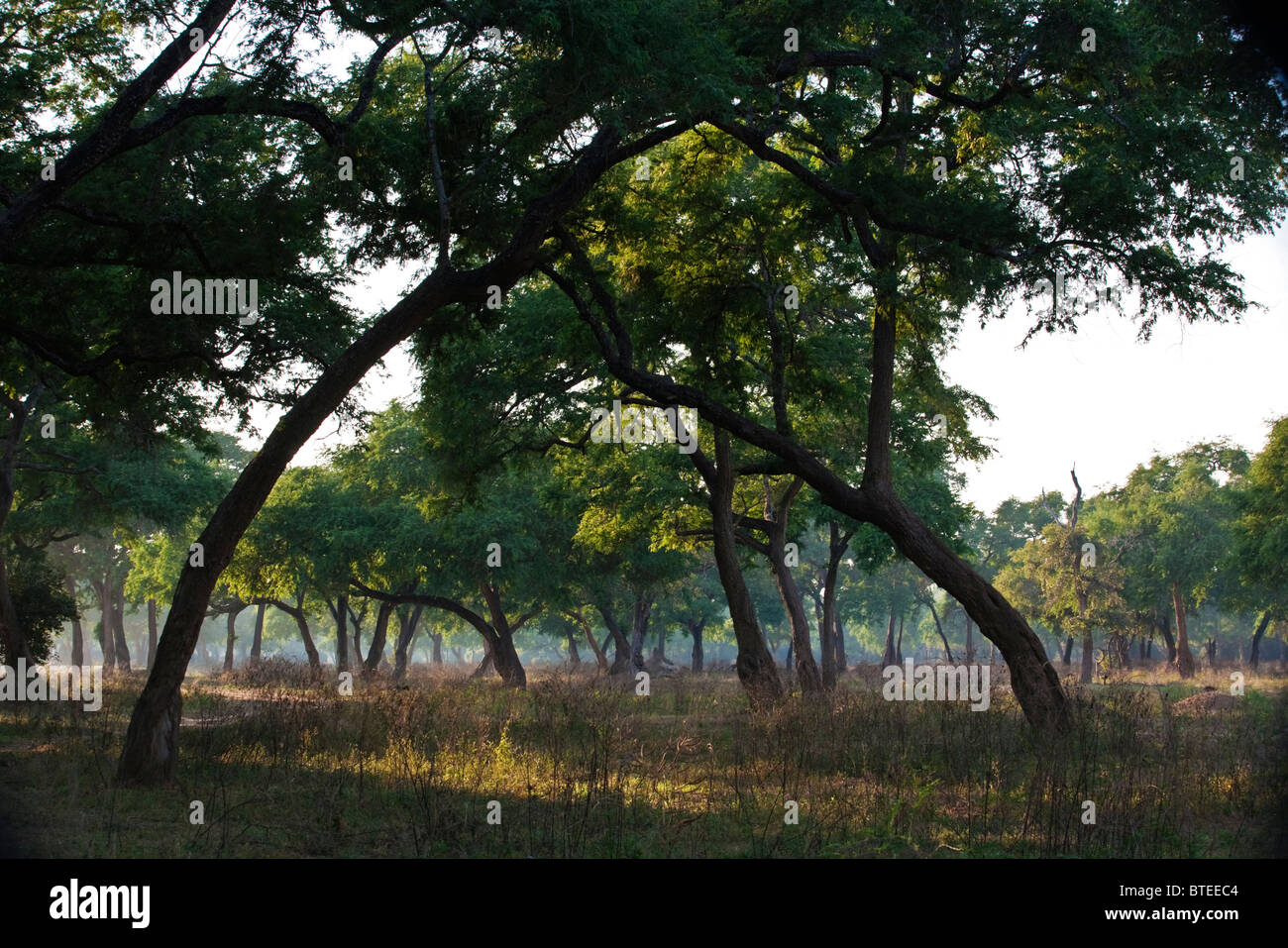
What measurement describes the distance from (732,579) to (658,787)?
412 inches

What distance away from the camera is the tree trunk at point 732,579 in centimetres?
2094

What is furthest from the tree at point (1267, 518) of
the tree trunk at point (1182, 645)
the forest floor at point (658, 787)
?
the forest floor at point (658, 787)

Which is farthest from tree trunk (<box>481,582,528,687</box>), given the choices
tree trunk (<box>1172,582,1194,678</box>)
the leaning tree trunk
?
tree trunk (<box>1172,582,1194,678</box>)

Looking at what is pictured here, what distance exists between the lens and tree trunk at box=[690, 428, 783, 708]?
20.9 meters

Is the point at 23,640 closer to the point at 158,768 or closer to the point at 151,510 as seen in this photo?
the point at 151,510

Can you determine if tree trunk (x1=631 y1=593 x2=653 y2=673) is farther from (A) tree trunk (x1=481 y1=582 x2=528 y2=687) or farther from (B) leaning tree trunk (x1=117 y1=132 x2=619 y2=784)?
(B) leaning tree trunk (x1=117 y1=132 x2=619 y2=784)

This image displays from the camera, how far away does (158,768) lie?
39.2 feet

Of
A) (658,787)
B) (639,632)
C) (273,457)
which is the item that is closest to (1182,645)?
(639,632)

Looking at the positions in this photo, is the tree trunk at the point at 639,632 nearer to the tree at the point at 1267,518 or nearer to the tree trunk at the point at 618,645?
the tree trunk at the point at 618,645

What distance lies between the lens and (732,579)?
A: 2197 cm

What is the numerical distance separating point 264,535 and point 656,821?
3025 cm

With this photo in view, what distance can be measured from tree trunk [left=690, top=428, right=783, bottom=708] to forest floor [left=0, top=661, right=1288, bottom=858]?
3.33 m

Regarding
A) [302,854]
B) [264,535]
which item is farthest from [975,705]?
[264,535]

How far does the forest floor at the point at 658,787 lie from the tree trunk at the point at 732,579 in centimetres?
333
